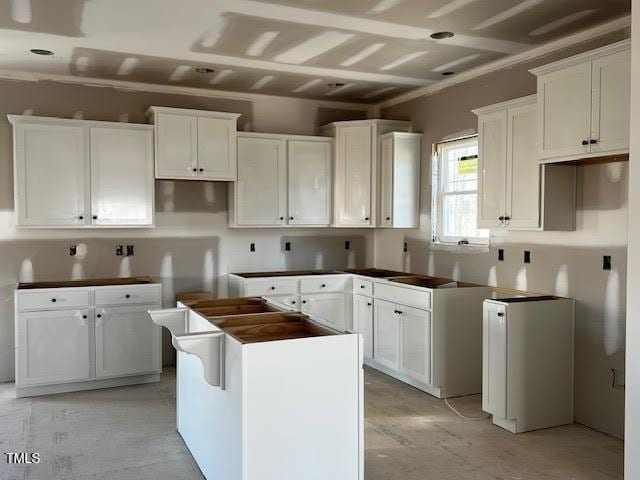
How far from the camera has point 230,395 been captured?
8.77ft

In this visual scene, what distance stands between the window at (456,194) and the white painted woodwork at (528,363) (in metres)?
1.07

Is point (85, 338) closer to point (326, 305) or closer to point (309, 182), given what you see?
point (326, 305)

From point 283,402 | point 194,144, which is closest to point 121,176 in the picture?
point 194,144

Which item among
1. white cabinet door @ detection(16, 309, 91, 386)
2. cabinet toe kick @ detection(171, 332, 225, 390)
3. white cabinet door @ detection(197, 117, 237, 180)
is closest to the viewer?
cabinet toe kick @ detection(171, 332, 225, 390)

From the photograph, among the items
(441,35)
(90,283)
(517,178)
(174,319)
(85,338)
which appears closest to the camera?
(174,319)

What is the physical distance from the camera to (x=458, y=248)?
511cm

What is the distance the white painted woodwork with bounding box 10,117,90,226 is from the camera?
4.66 meters

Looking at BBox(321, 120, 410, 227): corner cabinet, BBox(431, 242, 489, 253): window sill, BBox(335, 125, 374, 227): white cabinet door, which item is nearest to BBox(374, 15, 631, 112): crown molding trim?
BBox(321, 120, 410, 227): corner cabinet

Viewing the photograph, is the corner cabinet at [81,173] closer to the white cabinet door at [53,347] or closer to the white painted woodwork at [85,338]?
the white painted woodwork at [85,338]

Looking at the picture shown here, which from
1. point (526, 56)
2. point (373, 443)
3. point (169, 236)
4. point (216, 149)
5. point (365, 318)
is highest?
point (526, 56)

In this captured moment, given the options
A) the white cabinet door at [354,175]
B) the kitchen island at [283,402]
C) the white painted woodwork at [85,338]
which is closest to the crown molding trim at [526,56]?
the white cabinet door at [354,175]

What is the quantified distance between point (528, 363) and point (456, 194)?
1866 millimetres

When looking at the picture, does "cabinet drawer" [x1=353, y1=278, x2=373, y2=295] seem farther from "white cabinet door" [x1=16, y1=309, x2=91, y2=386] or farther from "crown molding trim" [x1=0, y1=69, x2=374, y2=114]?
"white cabinet door" [x1=16, y1=309, x2=91, y2=386]

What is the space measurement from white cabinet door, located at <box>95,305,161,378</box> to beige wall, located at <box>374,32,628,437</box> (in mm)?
2792
